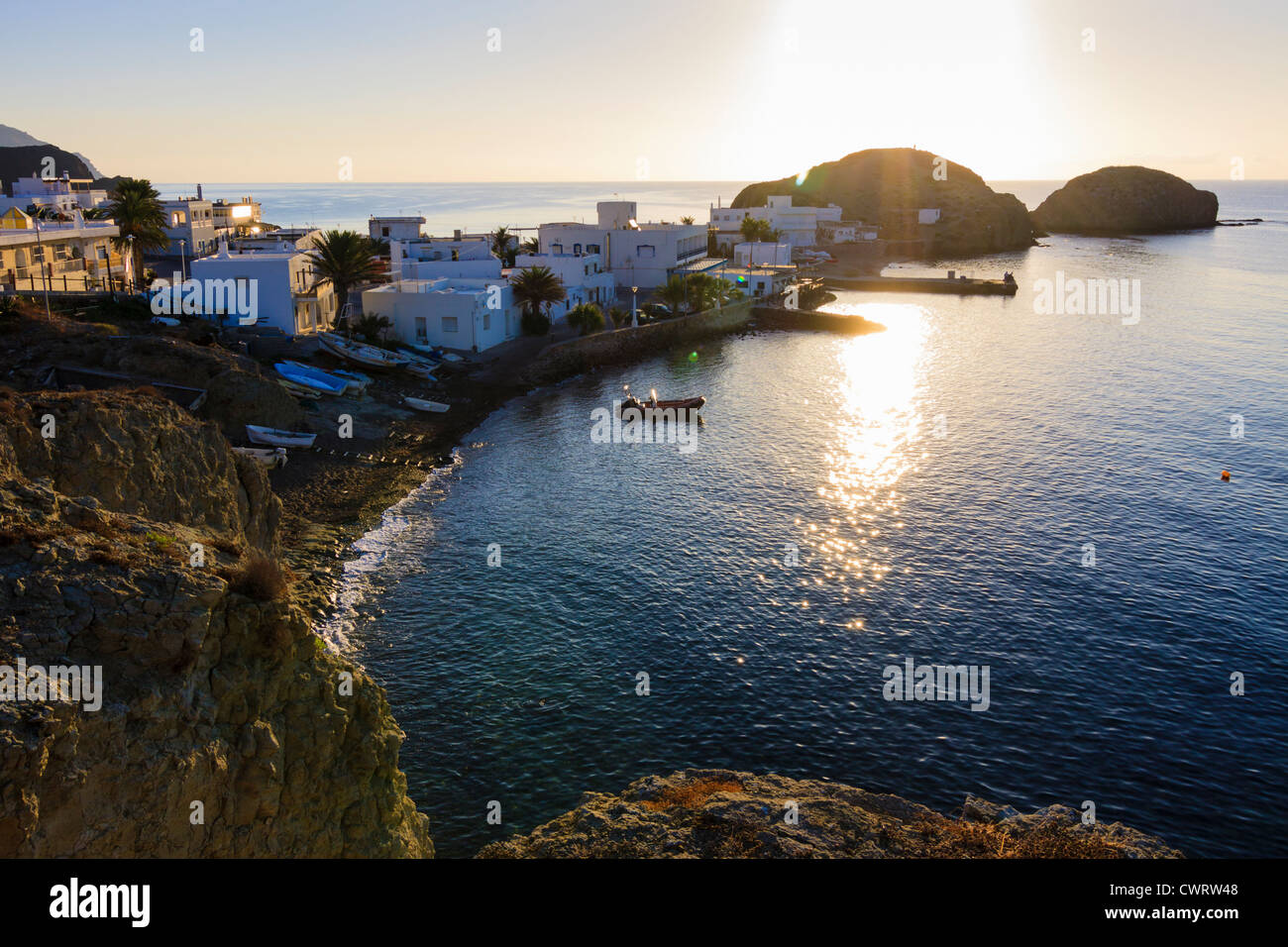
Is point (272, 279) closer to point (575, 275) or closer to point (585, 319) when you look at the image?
point (585, 319)

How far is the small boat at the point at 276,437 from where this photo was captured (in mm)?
44625

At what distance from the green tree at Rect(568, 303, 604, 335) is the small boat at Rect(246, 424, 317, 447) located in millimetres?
37448

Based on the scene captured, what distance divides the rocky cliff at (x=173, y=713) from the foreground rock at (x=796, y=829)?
12.7ft

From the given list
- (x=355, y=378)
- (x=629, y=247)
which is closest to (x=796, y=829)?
(x=355, y=378)

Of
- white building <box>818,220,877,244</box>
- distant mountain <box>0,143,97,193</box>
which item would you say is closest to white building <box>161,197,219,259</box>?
distant mountain <box>0,143,97,193</box>

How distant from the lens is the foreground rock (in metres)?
18.3

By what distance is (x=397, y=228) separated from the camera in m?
110

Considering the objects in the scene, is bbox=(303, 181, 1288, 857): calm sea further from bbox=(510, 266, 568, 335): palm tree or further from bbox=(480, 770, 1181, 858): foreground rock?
bbox=(510, 266, 568, 335): palm tree

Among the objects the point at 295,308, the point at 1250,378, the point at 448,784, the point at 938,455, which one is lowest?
the point at 448,784

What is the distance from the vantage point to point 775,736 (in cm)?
2598

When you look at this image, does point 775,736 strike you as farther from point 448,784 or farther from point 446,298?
point 446,298

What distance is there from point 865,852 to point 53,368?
42942 millimetres

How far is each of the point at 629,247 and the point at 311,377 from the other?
56.5m
